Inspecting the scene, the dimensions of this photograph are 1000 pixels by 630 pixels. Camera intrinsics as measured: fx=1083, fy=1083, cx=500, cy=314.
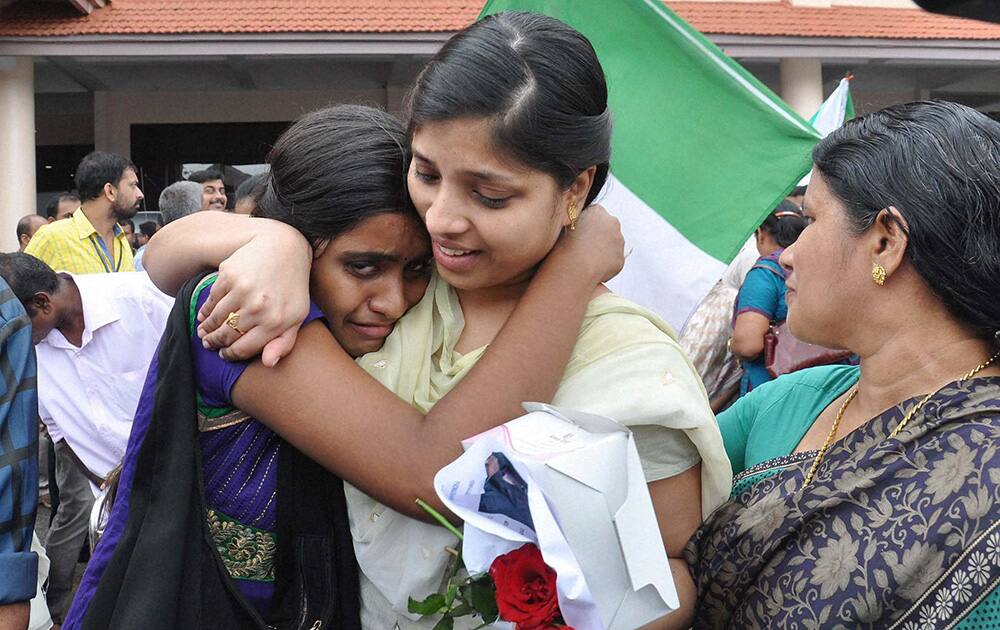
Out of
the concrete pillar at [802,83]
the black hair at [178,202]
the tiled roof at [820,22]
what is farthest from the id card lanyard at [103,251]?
the concrete pillar at [802,83]

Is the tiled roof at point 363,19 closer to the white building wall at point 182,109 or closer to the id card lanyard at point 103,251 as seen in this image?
the white building wall at point 182,109

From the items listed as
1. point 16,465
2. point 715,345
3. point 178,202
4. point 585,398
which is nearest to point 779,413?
point 585,398

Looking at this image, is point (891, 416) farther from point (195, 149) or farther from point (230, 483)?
point (195, 149)

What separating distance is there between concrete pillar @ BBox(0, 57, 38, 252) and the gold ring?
9378mm

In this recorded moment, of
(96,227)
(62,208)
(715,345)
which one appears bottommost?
(62,208)

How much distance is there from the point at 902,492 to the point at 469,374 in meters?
0.66

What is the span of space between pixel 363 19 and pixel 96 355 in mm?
6510

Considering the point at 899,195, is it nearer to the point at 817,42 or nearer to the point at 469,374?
the point at 469,374

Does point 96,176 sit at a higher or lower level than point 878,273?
lower

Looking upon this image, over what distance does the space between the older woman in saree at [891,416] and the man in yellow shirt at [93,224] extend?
5389 mm

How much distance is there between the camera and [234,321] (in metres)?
1.58

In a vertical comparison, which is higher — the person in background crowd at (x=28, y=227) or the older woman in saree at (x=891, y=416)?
the older woman in saree at (x=891, y=416)

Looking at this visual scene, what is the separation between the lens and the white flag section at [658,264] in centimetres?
308

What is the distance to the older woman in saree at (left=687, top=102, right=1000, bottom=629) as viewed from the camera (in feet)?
5.05
